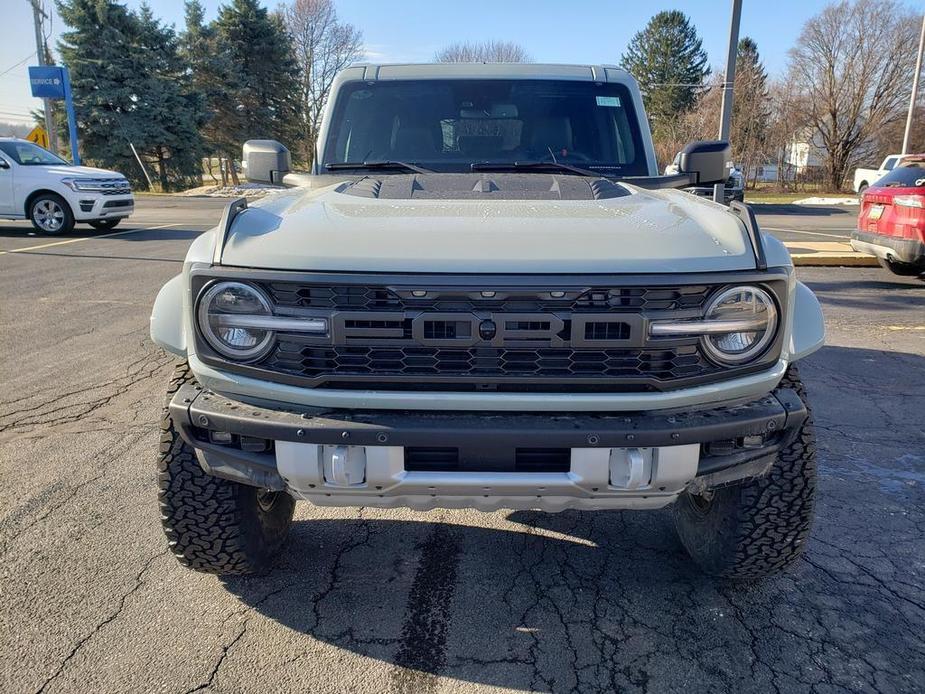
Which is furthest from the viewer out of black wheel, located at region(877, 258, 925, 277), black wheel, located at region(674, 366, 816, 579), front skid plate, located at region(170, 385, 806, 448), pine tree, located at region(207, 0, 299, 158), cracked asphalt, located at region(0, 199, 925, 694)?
pine tree, located at region(207, 0, 299, 158)

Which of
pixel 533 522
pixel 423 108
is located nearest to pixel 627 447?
pixel 533 522

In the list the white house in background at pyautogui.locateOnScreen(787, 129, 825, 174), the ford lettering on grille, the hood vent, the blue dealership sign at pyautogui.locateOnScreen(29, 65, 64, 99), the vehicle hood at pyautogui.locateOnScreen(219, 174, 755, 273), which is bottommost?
the ford lettering on grille

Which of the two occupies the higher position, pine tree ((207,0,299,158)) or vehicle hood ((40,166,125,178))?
pine tree ((207,0,299,158))

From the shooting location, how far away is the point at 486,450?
6.86 ft

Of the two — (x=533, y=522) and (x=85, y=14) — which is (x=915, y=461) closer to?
(x=533, y=522)

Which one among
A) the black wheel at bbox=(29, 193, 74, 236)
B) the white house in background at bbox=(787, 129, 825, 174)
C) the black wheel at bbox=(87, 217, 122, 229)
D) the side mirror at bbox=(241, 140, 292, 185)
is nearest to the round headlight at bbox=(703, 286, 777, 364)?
the side mirror at bbox=(241, 140, 292, 185)

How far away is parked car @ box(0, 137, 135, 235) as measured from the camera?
1277cm

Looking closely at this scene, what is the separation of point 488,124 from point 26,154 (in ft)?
41.2

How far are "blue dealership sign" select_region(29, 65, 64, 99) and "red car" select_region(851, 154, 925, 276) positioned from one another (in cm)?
2297

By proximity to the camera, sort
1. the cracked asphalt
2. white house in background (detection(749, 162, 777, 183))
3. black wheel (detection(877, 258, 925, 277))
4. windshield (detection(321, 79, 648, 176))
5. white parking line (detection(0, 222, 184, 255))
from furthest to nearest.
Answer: white house in background (detection(749, 162, 777, 183)) → white parking line (detection(0, 222, 184, 255)) → black wheel (detection(877, 258, 925, 277)) → windshield (detection(321, 79, 648, 176)) → the cracked asphalt

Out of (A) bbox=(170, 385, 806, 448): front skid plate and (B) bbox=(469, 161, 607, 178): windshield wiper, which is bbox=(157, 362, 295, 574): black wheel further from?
(B) bbox=(469, 161, 607, 178): windshield wiper

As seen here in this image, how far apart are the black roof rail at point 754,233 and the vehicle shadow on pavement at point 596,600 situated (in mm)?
1301

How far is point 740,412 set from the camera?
2.19 m

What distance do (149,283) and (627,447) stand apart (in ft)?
26.4
